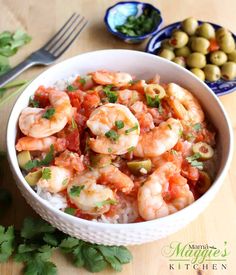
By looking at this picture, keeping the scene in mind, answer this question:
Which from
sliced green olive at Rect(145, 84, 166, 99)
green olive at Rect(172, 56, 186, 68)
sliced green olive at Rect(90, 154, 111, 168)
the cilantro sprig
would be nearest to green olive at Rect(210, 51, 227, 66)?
green olive at Rect(172, 56, 186, 68)

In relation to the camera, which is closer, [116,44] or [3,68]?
[3,68]

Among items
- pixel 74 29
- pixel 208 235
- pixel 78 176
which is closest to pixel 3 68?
pixel 74 29

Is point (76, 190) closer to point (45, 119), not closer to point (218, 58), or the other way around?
point (45, 119)

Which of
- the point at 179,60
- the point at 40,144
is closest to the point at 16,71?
the point at 40,144

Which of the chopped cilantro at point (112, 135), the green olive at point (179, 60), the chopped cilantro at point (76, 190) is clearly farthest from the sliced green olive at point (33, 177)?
the green olive at point (179, 60)

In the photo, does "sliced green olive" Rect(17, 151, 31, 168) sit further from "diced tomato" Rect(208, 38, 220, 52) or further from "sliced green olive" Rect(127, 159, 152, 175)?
"diced tomato" Rect(208, 38, 220, 52)

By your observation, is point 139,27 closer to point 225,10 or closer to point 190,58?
point 190,58

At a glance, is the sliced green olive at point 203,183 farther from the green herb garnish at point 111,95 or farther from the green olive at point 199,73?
the green olive at point 199,73
